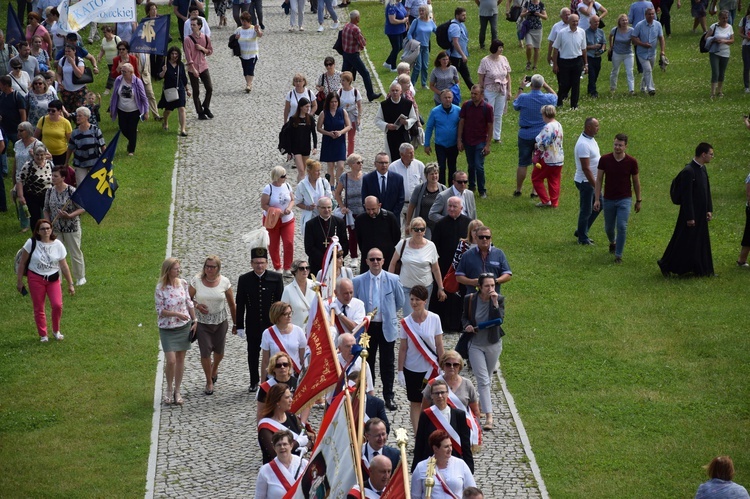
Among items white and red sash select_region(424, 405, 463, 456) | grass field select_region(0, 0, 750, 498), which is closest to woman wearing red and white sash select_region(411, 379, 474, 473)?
white and red sash select_region(424, 405, 463, 456)

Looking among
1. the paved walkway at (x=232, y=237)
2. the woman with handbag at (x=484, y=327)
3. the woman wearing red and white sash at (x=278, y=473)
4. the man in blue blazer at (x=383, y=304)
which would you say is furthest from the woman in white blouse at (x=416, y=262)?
the woman wearing red and white sash at (x=278, y=473)

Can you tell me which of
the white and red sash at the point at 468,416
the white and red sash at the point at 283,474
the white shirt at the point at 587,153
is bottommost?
the white and red sash at the point at 283,474

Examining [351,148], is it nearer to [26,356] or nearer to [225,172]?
[225,172]

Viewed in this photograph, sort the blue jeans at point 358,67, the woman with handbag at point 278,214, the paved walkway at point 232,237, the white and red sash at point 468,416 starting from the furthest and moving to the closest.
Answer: the blue jeans at point 358,67 < the woman with handbag at point 278,214 < the paved walkway at point 232,237 < the white and red sash at point 468,416

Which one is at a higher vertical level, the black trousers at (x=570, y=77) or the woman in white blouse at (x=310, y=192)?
the black trousers at (x=570, y=77)

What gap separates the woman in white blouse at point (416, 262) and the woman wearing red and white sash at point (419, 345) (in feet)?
6.34

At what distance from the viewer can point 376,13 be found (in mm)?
36125

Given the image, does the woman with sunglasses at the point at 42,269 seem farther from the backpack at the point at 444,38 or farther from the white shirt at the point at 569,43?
the white shirt at the point at 569,43

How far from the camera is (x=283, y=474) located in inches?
417

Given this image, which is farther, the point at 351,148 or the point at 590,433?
the point at 351,148

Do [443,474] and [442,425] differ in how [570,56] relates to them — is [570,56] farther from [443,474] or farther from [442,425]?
[443,474]

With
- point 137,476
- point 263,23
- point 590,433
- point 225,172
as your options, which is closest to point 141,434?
point 137,476

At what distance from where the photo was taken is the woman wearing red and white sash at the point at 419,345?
13.1 m

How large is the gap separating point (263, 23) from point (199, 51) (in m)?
9.28
